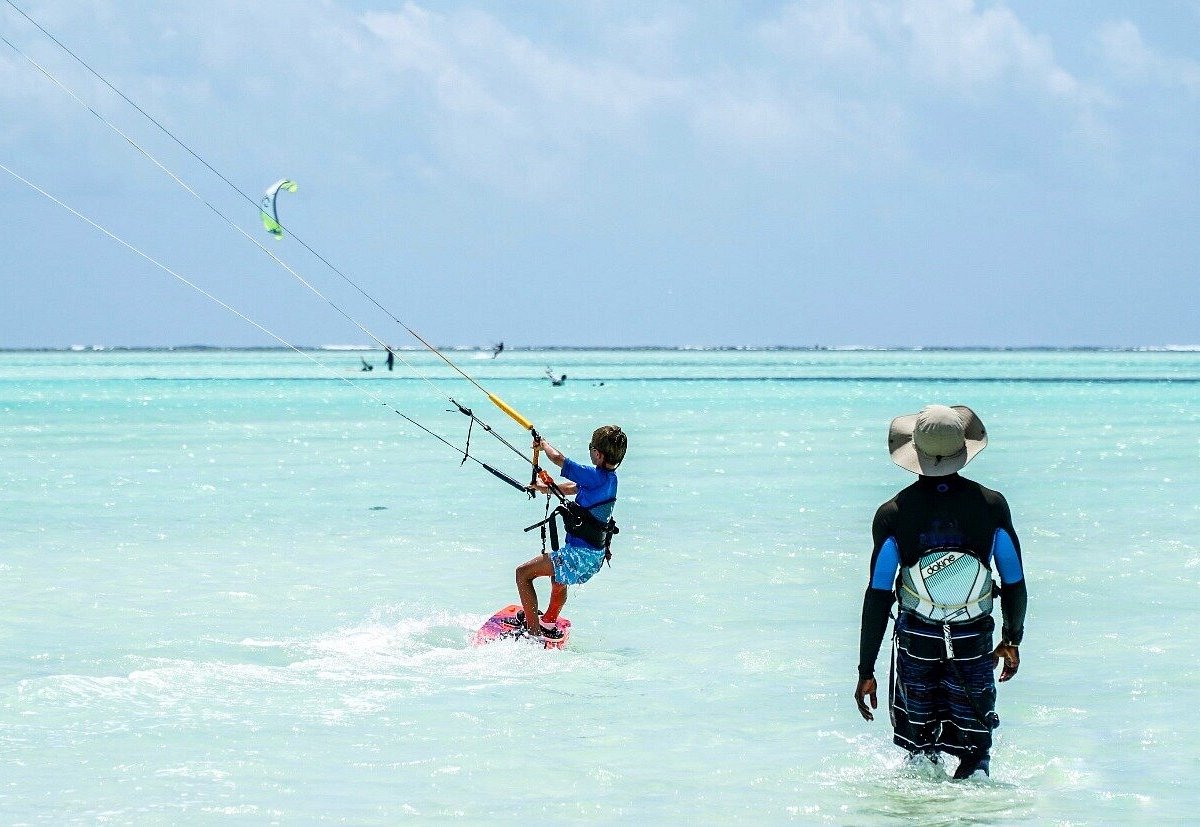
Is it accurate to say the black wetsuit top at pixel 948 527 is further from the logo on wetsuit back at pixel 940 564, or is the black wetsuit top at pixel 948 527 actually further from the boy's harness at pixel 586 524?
the boy's harness at pixel 586 524

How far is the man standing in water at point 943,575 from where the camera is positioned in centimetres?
610

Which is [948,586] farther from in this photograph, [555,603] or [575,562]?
A: [555,603]

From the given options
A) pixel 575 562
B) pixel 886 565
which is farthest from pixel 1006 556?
pixel 575 562

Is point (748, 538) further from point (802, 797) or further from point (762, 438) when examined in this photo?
point (762, 438)

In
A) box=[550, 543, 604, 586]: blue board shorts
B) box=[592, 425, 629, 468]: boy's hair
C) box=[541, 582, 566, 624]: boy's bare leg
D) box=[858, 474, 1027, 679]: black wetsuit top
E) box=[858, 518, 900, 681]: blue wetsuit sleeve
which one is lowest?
box=[858, 518, 900, 681]: blue wetsuit sleeve

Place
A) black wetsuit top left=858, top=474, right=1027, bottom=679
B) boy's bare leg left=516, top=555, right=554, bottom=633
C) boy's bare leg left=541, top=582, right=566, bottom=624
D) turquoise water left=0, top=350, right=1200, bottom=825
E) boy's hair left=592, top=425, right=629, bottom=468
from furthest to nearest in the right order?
boy's bare leg left=541, top=582, right=566, bottom=624, boy's bare leg left=516, top=555, right=554, bottom=633, boy's hair left=592, top=425, right=629, bottom=468, turquoise water left=0, top=350, right=1200, bottom=825, black wetsuit top left=858, top=474, right=1027, bottom=679

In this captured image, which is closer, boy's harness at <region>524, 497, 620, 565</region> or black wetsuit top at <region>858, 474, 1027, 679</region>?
black wetsuit top at <region>858, 474, 1027, 679</region>

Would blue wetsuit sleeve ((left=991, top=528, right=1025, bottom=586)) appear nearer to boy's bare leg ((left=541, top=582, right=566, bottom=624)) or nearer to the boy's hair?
the boy's hair

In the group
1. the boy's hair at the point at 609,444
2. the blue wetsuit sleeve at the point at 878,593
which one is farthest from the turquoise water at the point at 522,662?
the boy's hair at the point at 609,444

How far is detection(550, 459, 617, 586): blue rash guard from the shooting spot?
9.96 m

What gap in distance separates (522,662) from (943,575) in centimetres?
486

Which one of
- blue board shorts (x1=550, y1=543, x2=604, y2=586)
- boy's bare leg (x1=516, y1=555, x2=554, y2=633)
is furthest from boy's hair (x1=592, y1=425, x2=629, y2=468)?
boy's bare leg (x1=516, y1=555, x2=554, y2=633)

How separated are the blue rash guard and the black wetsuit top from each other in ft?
12.7

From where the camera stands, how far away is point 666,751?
8.20 metres
